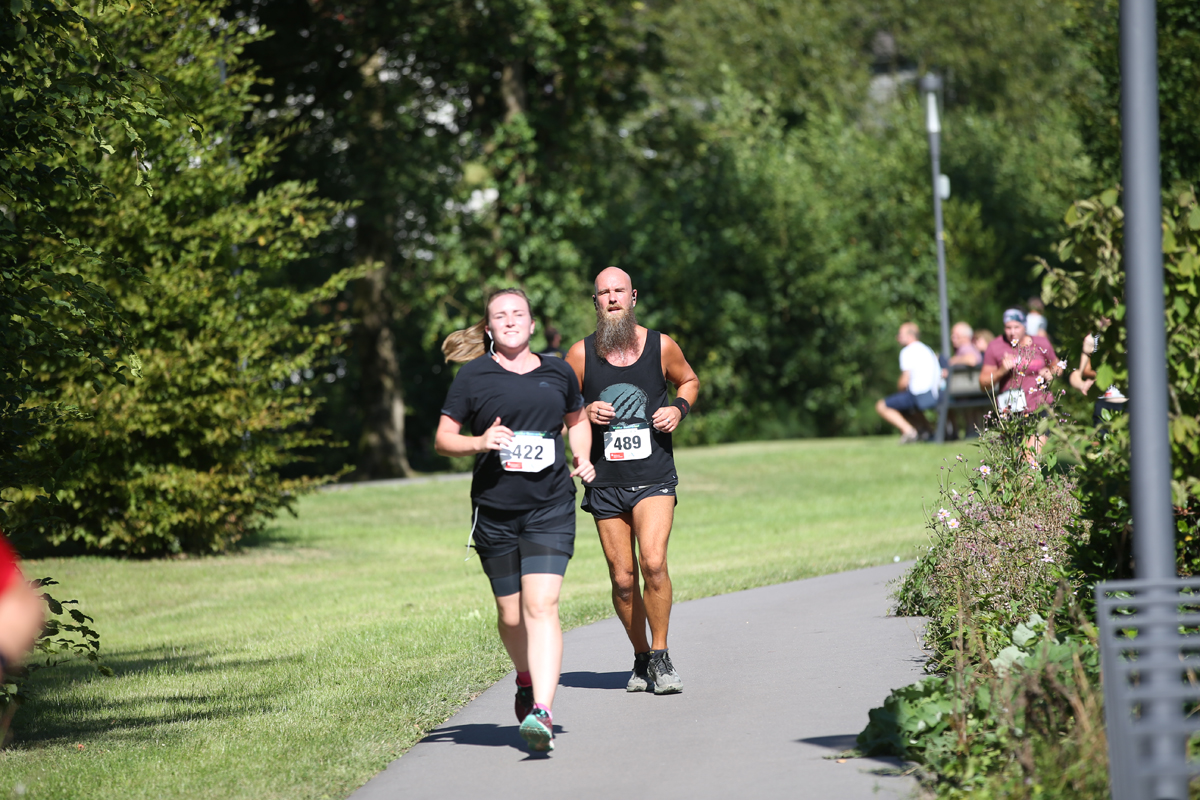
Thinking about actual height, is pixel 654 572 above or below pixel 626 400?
below

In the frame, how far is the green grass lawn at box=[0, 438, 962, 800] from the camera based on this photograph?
5680 mm

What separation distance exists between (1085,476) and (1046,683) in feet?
3.20

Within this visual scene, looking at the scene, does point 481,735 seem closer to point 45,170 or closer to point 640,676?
point 640,676

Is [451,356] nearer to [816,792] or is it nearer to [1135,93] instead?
[816,792]

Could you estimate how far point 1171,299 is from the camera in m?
5.18

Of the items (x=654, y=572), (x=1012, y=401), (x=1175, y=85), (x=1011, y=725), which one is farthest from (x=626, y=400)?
(x=1175, y=85)

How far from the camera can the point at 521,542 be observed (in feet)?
18.0

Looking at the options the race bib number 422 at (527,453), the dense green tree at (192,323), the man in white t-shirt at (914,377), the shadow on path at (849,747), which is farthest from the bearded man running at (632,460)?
the man in white t-shirt at (914,377)

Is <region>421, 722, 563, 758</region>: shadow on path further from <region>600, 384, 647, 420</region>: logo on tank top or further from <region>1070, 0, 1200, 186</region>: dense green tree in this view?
<region>1070, 0, 1200, 186</region>: dense green tree

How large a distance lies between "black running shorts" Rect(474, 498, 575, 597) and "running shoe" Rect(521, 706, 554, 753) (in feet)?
1.86

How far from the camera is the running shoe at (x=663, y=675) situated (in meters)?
6.46

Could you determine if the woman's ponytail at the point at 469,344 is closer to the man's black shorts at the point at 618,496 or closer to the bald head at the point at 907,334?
the man's black shorts at the point at 618,496

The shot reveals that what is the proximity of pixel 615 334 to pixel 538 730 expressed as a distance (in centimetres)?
218

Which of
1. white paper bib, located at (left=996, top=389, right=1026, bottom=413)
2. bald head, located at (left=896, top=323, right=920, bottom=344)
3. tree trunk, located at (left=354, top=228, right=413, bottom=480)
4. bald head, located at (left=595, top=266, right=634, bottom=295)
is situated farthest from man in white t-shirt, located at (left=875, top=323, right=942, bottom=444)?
bald head, located at (left=595, top=266, right=634, bottom=295)
